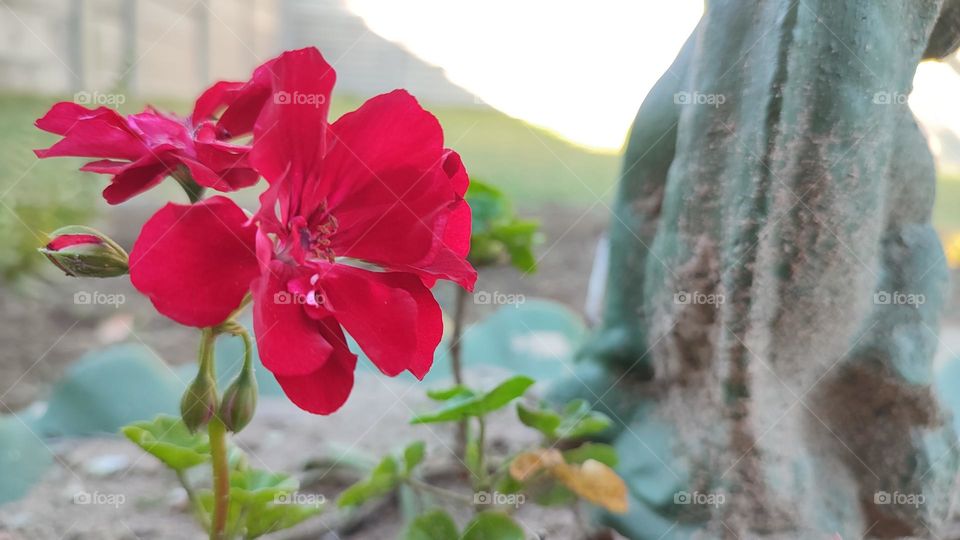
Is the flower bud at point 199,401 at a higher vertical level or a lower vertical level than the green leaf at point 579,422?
higher

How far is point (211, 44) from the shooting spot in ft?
7.73

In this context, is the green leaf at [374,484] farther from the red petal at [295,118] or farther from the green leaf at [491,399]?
the red petal at [295,118]

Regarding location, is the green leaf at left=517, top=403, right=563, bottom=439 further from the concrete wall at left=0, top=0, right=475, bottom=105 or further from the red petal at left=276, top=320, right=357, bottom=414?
the concrete wall at left=0, top=0, right=475, bottom=105

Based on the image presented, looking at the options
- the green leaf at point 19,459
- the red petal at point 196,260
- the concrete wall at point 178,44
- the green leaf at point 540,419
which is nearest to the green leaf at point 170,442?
the red petal at point 196,260

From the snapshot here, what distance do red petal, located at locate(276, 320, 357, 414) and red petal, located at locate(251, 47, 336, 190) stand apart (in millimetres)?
77

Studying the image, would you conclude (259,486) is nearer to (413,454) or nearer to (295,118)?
(413,454)

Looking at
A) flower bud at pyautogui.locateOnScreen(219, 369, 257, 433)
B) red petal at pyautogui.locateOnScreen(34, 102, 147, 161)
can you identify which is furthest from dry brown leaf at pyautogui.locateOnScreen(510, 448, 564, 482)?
red petal at pyautogui.locateOnScreen(34, 102, 147, 161)

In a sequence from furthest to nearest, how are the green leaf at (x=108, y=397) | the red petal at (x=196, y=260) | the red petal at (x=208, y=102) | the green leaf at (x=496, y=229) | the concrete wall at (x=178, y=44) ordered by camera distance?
the concrete wall at (x=178, y=44) < the green leaf at (x=108, y=397) < the green leaf at (x=496, y=229) < the red petal at (x=208, y=102) < the red petal at (x=196, y=260)

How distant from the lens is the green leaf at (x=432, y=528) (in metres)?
0.58

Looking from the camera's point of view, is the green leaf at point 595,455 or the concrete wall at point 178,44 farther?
the concrete wall at point 178,44

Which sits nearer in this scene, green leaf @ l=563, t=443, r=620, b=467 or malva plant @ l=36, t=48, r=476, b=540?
malva plant @ l=36, t=48, r=476, b=540

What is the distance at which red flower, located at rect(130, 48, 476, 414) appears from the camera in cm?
37

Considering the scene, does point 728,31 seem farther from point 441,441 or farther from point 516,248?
point 441,441

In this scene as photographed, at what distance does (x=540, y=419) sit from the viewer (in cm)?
62
